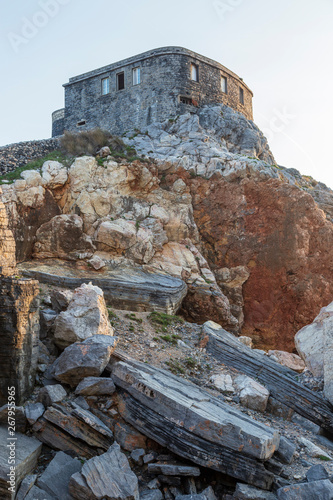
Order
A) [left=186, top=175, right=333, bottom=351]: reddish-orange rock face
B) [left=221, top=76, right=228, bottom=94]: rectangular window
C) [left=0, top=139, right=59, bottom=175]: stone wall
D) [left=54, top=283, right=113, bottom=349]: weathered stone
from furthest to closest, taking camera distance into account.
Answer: [left=221, top=76, right=228, bottom=94]: rectangular window
[left=186, top=175, right=333, bottom=351]: reddish-orange rock face
[left=0, top=139, right=59, bottom=175]: stone wall
[left=54, top=283, right=113, bottom=349]: weathered stone

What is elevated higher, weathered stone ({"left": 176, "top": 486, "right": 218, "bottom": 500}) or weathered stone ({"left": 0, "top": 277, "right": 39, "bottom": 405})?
weathered stone ({"left": 0, "top": 277, "right": 39, "bottom": 405})

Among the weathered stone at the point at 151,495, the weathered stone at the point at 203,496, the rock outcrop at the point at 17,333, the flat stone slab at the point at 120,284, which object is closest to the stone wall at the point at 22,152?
the flat stone slab at the point at 120,284

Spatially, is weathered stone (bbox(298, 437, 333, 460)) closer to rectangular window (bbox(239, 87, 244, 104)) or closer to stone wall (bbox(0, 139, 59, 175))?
stone wall (bbox(0, 139, 59, 175))

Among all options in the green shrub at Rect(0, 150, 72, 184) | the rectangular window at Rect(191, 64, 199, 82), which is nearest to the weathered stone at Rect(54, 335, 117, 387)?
the green shrub at Rect(0, 150, 72, 184)

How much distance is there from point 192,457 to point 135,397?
144cm

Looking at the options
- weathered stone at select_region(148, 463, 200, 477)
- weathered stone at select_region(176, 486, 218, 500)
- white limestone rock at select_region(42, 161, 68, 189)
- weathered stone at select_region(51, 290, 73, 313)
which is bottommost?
weathered stone at select_region(176, 486, 218, 500)

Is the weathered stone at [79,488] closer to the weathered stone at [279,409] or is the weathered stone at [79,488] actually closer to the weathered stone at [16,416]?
the weathered stone at [16,416]

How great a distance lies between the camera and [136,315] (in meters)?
11.6

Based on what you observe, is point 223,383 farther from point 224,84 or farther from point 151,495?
point 224,84

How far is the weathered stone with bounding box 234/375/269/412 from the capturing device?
8.07 m

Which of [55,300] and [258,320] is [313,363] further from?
[258,320]

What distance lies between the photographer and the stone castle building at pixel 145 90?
78.1ft

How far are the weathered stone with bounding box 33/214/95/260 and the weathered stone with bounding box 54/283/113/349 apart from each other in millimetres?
5219

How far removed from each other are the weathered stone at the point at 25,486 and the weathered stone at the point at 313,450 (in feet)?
15.8
